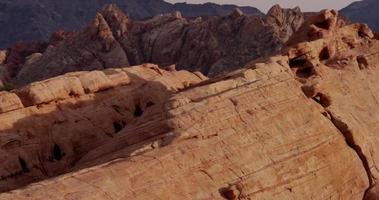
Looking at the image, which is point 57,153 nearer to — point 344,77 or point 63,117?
point 63,117

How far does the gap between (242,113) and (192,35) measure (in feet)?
327

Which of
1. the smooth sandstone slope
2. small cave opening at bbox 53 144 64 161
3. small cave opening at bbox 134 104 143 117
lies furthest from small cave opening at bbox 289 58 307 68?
small cave opening at bbox 53 144 64 161

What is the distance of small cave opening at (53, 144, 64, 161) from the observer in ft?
136

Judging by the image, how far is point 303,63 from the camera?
43.3m

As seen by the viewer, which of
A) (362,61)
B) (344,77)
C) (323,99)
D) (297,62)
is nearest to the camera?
(323,99)

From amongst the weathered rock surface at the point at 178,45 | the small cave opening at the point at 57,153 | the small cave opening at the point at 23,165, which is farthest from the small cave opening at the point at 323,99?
the weathered rock surface at the point at 178,45

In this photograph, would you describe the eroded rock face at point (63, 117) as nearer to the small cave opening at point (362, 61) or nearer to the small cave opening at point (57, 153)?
the small cave opening at point (57, 153)

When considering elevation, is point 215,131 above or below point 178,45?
above

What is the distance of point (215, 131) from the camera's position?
108 ft

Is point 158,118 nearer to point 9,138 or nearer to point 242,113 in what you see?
point 242,113

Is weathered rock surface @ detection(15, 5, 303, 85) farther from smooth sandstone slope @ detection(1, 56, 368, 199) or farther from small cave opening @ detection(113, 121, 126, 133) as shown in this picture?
smooth sandstone slope @ detection(1, 56, 368, 199)

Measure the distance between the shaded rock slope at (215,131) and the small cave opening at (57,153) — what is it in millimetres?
64

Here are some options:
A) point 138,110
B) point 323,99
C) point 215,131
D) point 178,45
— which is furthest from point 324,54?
point 178,45

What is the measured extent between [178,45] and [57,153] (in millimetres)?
93006
